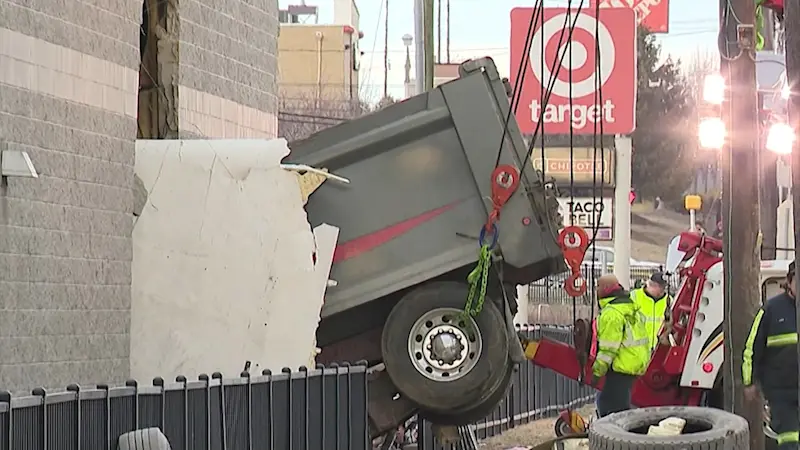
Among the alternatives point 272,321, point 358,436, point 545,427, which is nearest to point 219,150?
point 272,321

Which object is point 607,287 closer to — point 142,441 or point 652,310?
point 652,310

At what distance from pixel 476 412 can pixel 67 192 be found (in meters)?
3.28

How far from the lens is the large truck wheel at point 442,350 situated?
8.60m

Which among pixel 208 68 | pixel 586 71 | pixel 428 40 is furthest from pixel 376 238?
pixel 586 71

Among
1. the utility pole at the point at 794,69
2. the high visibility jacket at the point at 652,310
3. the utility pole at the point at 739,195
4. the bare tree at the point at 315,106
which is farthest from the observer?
the bare tree at the point at 315,106

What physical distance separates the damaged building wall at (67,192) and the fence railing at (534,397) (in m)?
6.06

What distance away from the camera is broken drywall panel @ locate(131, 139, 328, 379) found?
8.03 meters

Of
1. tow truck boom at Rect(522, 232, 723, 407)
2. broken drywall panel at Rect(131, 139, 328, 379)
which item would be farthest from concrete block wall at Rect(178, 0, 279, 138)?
tow truck boom at Rect(522, 232, 723, 407)

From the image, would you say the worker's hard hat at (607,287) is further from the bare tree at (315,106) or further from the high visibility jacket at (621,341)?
the bare tree at (315,106)

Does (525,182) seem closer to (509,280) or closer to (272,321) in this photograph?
(509,280)

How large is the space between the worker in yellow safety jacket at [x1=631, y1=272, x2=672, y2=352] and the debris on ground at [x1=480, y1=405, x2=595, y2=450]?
5.58ft

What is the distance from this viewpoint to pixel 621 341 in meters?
11.8

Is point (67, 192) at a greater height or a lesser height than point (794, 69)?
lesser

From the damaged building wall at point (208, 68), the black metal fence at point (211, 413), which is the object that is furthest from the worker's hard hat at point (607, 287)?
A: the black metal fence at point (211, 413)
